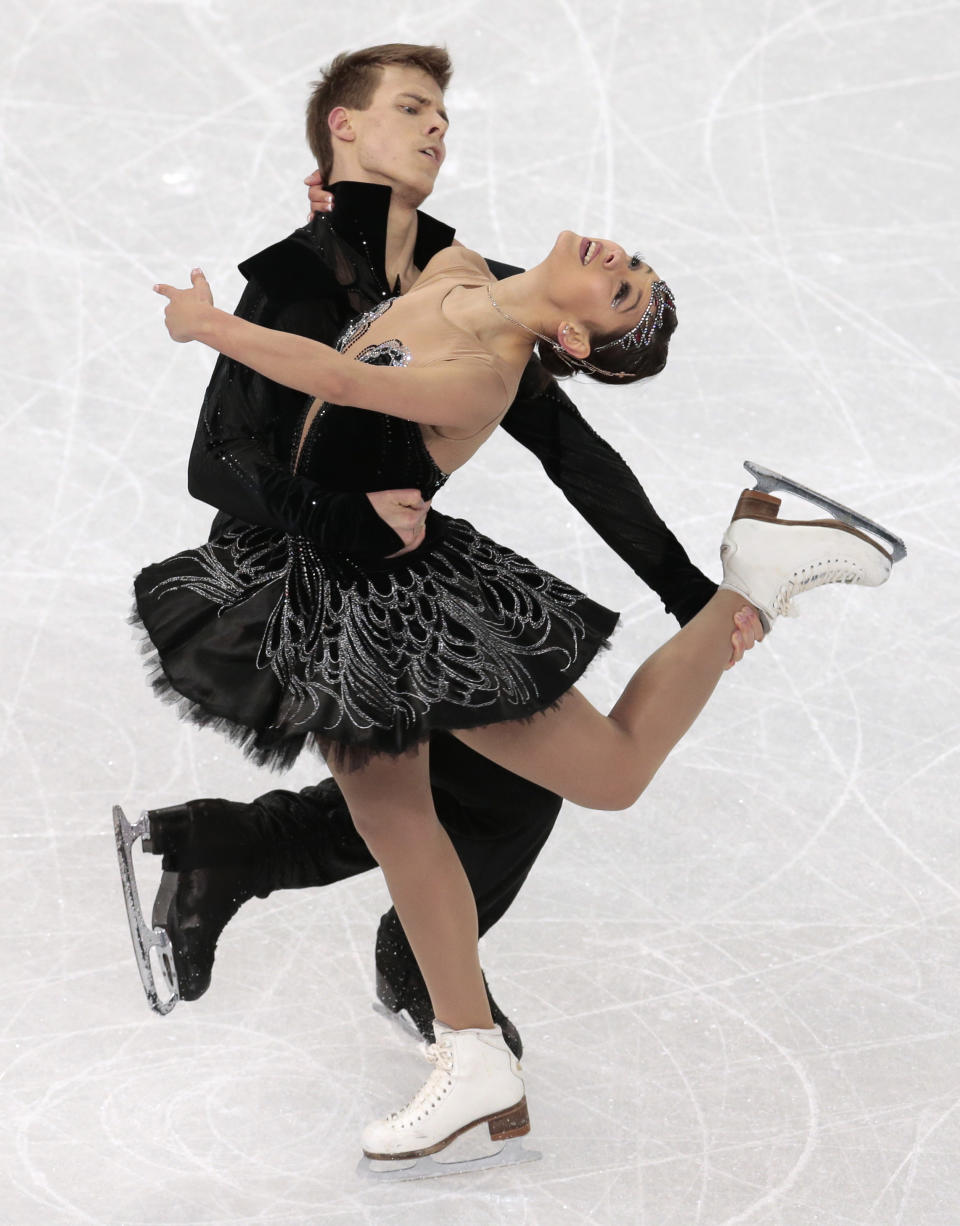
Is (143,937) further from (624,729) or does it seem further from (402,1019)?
Answer: (624,729)

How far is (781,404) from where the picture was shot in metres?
4.70

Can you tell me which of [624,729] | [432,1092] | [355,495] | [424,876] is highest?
[355,495]

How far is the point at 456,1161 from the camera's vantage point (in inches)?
107

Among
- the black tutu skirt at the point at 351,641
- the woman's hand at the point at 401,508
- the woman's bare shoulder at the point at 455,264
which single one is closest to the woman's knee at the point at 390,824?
the black tutu skirt at the point at 351,641

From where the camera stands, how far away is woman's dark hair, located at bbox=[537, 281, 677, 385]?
8.78ft

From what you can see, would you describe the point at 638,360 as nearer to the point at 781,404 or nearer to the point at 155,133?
the point at 781,404

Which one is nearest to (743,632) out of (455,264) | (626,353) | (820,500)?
(820,500)

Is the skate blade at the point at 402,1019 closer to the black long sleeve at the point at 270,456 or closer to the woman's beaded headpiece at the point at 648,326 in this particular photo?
the black long sleeve at the point at 270,456

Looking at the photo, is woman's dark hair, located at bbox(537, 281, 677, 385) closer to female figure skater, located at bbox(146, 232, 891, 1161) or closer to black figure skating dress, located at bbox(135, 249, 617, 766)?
female figure skater, located at bbox(146, 232, 891, 1161)

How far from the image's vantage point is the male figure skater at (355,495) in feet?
8.68

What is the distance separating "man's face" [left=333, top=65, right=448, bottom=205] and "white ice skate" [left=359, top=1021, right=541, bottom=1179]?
4.32 feet

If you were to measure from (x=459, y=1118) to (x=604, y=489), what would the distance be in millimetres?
1017

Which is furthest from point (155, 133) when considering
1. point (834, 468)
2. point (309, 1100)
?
point (309, 1100)

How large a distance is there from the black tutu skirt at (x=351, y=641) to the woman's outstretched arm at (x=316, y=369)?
11.1 inches
